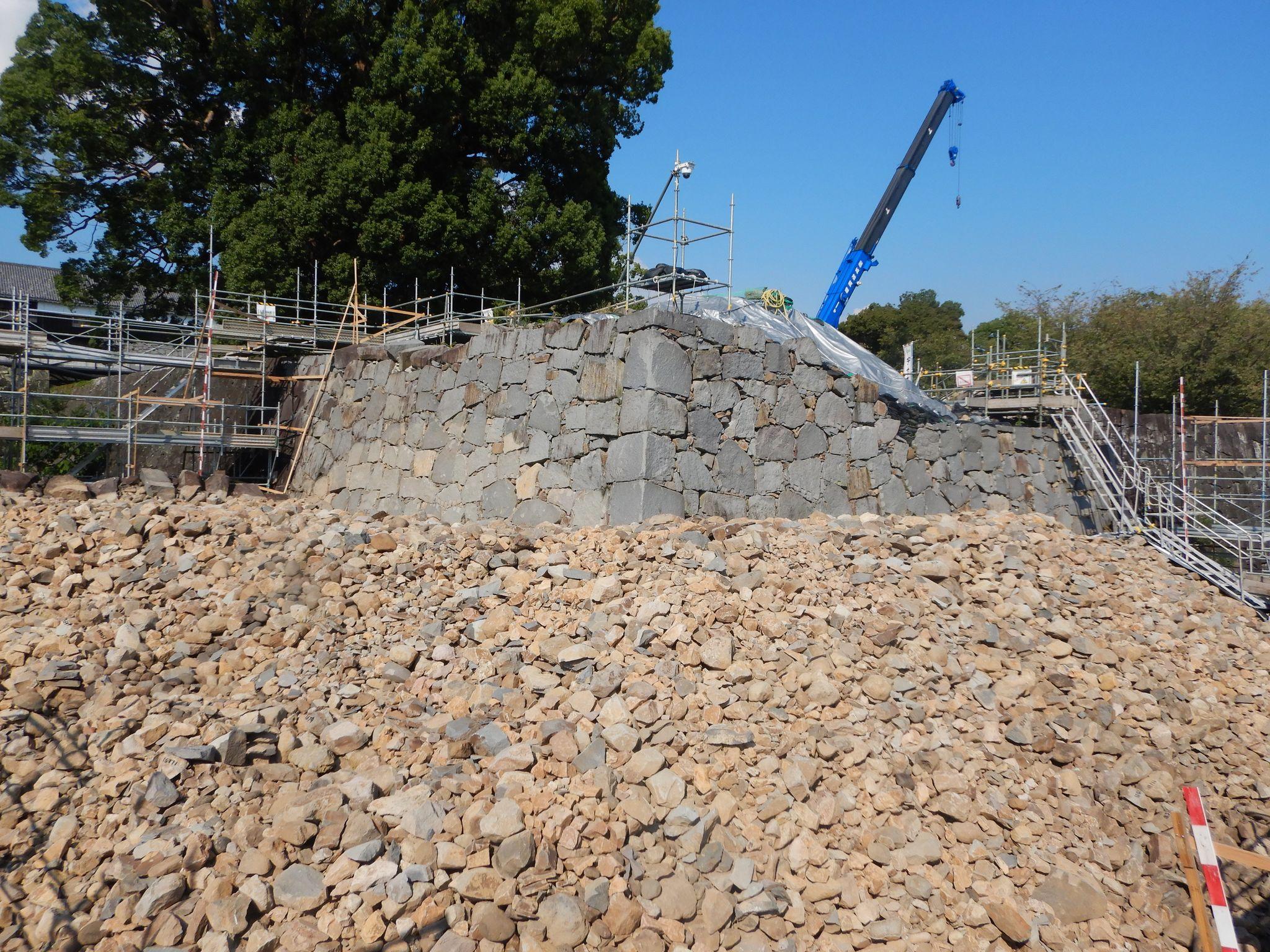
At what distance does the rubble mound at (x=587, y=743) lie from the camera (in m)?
3.91

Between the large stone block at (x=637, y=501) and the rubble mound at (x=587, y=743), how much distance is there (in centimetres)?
29

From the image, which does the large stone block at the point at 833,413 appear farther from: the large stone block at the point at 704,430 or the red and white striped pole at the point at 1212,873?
Result: the red and white striped pole at the point at 1212,873

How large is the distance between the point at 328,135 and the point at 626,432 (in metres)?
11.7

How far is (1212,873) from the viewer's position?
4234 mm

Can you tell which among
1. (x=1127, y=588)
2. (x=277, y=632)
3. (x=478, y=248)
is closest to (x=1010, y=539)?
(x=1127, y=588)

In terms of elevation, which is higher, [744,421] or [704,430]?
[744,421]

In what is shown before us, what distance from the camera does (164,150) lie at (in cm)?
1756

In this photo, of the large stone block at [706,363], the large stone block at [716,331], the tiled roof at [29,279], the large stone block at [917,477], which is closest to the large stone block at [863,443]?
the large stone block at [917,477]

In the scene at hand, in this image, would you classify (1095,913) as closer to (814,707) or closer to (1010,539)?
(814,707)

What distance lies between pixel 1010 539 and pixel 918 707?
359 cm

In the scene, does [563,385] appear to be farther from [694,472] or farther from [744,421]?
[744,421]

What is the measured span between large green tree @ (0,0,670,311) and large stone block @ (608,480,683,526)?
398 inches

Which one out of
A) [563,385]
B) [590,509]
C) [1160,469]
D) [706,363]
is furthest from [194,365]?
[1160,469]

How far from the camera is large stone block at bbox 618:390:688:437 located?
7.57m
